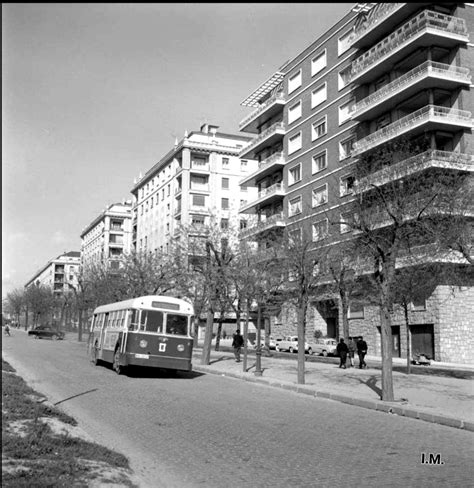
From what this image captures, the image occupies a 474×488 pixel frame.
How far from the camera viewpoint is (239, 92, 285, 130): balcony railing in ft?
174

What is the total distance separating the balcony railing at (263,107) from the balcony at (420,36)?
1525cm

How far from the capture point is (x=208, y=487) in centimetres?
650

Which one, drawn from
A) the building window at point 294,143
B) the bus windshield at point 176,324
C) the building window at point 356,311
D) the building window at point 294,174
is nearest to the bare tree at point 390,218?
the bus windshield at point 176,324

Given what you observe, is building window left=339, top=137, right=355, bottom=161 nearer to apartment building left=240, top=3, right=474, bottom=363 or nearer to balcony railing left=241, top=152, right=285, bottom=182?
apartment building left=240, top=3, right=474, bottom=363

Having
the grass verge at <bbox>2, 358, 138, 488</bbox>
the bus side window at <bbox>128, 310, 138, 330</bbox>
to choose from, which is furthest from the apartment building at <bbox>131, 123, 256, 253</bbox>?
the grass verge at <bbox>2, 358, 138, 488</bbox>

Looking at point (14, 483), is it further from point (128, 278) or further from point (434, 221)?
point (128, 278)

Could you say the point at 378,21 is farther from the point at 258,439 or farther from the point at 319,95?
the point at 258,439

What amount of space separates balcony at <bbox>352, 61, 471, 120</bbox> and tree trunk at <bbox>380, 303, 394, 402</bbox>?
2292 cm

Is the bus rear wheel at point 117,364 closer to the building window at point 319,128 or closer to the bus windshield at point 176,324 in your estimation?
the bus windshield at point 176,324

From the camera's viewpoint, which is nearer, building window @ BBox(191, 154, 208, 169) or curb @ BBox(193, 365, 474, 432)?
curb @ BBox(193, 365, 474, 432)

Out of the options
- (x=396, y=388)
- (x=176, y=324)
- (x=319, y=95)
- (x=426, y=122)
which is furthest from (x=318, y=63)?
(x=396, y=388)

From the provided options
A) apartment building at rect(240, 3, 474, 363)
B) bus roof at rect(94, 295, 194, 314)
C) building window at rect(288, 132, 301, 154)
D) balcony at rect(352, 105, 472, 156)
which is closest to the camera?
bus roof at rect(94, 295, 194, 314)

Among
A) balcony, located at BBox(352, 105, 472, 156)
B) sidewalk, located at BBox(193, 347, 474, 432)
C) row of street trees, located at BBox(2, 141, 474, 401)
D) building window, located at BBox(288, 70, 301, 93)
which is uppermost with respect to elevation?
building window, located at BBox(288, 70, 301, 93)

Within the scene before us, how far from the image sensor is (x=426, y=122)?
3334 cm
